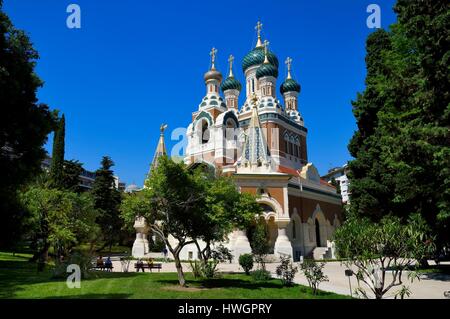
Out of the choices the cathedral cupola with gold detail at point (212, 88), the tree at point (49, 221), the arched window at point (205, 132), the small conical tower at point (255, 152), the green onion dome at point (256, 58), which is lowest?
the tree at point (49, 221)

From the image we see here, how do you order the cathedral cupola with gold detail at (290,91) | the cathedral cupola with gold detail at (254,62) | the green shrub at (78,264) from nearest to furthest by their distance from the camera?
the green shrub at (78,264), the cathedral cupola with gold detail at (254,62), the cathedral cupola with gold detail at (290,91)

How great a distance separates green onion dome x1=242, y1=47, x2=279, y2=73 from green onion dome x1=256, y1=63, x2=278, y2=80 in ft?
6.22

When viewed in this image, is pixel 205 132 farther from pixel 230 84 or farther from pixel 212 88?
pixel 230 84

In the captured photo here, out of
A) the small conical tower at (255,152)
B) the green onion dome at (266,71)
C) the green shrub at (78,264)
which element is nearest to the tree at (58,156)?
the green shrub at (78,264)

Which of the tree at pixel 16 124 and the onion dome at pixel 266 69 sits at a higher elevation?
the onion dome at pixel 266 69

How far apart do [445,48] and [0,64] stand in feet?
47.2

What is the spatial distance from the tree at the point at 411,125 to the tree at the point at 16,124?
1299cm

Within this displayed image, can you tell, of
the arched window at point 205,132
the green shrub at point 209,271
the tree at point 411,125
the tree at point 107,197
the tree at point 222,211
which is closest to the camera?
the tree at point 411,125

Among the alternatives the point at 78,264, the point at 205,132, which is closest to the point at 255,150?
the point at 205,132

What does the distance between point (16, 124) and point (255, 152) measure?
75.9ft

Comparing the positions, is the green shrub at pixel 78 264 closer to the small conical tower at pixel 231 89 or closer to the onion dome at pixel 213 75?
the onion dome at pixel 213 75

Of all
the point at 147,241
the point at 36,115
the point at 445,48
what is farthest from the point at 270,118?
the point at 36,115

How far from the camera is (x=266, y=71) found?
152ft

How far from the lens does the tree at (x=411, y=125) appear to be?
41.8 feet
